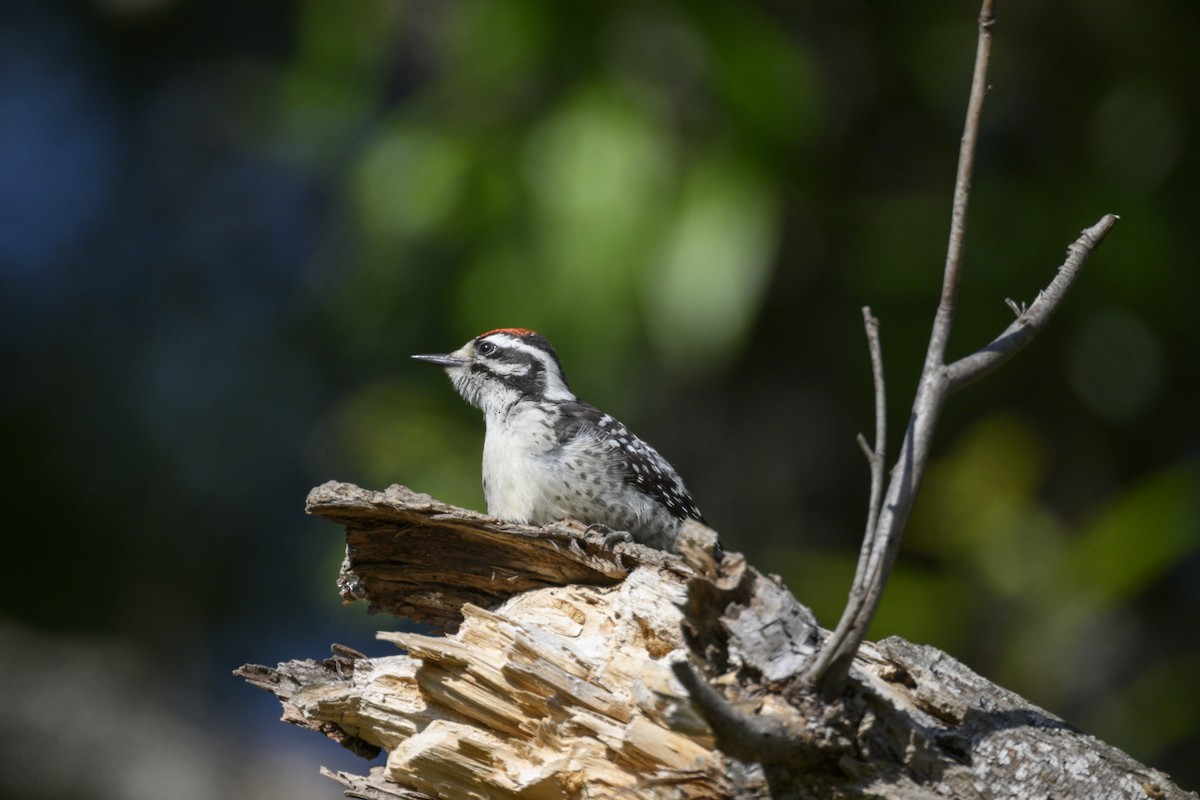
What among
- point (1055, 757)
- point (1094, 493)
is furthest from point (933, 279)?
point (1055, 757)

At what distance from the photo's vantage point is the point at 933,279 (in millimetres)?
7676

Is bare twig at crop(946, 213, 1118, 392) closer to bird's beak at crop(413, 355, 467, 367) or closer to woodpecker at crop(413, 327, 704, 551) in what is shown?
woodpecker at crop(413, 327, 704, 551)

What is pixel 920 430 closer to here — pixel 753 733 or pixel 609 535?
pixel 753 733

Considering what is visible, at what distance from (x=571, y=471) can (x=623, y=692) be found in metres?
1.80

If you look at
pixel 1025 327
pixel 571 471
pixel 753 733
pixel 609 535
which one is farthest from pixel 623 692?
pixel 571 471

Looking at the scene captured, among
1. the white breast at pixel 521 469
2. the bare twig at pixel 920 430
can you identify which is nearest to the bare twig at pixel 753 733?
the bare twig at pixel 920 430

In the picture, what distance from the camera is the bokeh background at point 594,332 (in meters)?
6.82

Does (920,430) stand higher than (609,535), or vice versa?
(609,535)

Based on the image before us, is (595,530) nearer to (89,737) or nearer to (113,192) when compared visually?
(89,737)

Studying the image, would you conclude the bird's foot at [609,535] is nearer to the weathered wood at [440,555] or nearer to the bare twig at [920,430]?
the weathered wood at [440,555]

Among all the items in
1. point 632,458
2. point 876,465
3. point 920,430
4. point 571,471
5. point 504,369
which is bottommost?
point 876,465

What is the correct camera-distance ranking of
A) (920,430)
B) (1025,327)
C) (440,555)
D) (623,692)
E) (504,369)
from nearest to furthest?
1. (920,430)
2. (1025,327)
3. (623,692)
4. (440,555)
5. (504,369)

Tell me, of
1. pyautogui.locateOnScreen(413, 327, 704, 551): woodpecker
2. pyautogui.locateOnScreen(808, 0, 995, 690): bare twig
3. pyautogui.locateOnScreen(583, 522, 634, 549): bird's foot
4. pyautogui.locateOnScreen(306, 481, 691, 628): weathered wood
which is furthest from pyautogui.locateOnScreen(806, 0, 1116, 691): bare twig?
pyautogui.locateOnScreen(413, 327, 704, 551): woodpecker

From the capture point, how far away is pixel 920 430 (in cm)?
268
